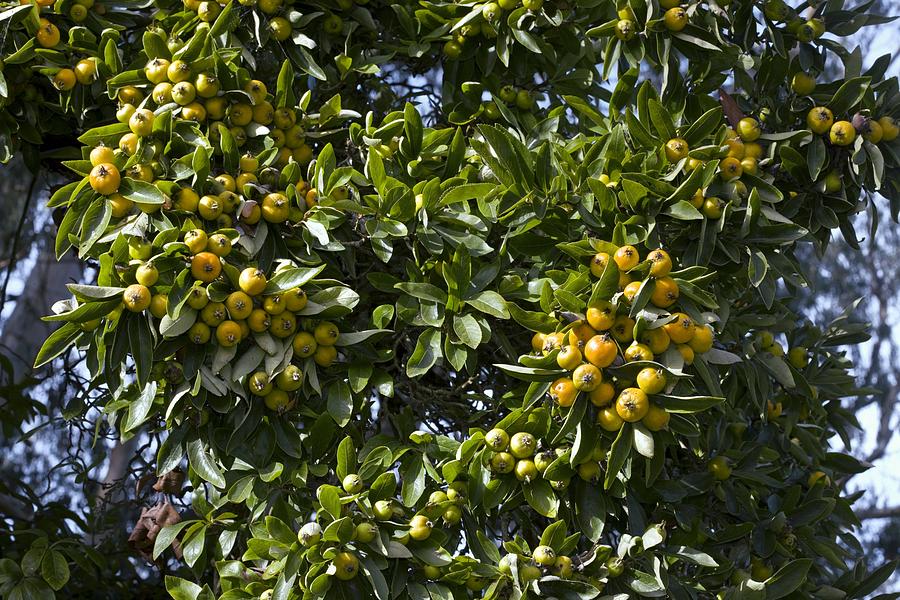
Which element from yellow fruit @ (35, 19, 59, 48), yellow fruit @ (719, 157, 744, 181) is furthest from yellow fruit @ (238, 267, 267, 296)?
yellow fruit @ (719, 157, 744, 181)

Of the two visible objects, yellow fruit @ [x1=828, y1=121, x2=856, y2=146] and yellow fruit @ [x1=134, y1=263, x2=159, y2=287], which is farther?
yellow fruit @ [x1=828, y1=121, x2=856, y2=146]

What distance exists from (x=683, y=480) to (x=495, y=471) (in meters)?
0.59

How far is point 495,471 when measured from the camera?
7.37 ft

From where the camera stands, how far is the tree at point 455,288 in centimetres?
215

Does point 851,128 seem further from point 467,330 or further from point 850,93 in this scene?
point 467,330

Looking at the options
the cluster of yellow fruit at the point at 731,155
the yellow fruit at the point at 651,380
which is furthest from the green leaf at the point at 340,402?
the cluster of yellow fruit at the point at 731,155

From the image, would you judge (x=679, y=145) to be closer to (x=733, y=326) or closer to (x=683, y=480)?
(x=733, y=326)

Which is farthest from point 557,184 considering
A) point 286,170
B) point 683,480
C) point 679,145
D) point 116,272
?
point 116,272

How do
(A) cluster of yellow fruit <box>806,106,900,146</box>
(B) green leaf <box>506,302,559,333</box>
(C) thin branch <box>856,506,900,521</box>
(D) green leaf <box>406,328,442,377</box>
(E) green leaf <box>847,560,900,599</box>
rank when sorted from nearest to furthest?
(B) green leaf <box>506,302,559,333</box> → (D) green leaf <box>406,328,442,377</box> → (A) cluster of yellow fruit <box>806,106,900,146</box> → (E) green leaf <box>847,560,900,599</box> → (C) thin branch <box>856,506,900,521</box>

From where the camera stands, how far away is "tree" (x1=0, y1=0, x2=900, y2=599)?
7.07 feet

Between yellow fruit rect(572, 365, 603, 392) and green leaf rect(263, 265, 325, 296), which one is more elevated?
green leaf rect(263, 265, 325, 296)

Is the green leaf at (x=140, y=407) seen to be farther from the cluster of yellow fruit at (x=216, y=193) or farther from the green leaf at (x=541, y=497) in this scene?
the green leaf at (x=541, y=497)

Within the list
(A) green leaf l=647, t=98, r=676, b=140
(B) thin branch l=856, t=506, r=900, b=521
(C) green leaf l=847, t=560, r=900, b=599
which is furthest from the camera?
(B) thin branch l=856, t=506, r=900, b=521

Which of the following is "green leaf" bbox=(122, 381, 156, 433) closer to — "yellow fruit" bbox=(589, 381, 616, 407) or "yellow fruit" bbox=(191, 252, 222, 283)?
"yellow fruit" bbox=(191, 252, 222, 283)
